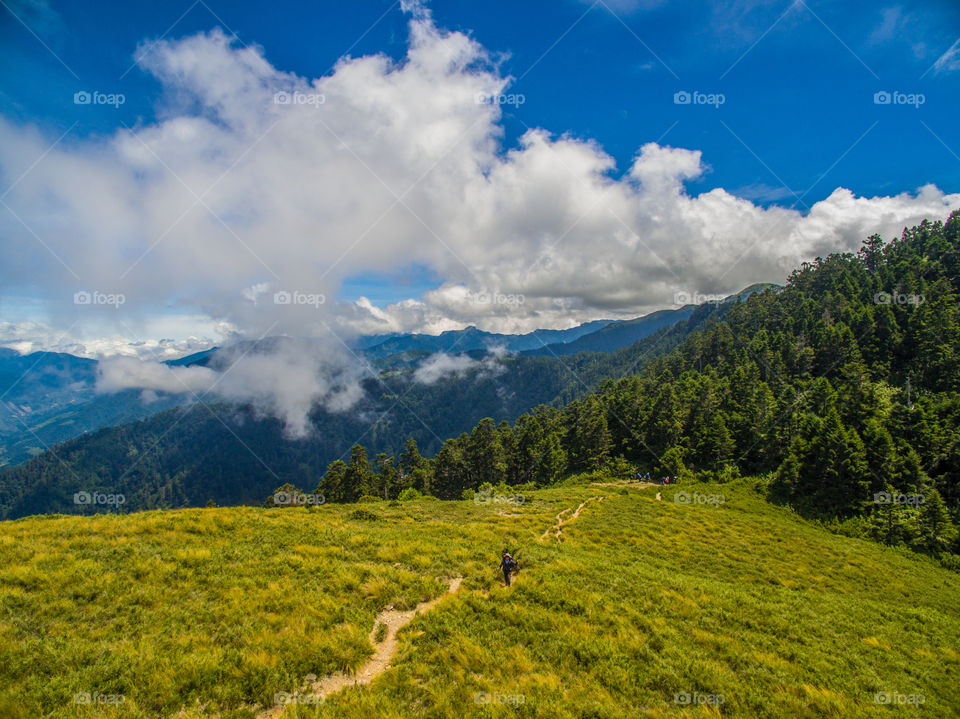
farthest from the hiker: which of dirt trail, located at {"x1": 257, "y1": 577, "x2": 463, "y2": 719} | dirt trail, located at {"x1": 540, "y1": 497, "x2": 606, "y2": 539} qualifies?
dirt trail, located at {"x1": 540, "y1": 497, "x2": 606, "y2": 539}

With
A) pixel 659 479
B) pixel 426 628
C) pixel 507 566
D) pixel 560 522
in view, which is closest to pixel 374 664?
pixel 426 628

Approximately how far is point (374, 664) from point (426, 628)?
2.02 metres

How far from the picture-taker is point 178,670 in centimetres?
940

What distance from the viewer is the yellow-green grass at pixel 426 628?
9297mm

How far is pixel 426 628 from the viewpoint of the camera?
12406mm

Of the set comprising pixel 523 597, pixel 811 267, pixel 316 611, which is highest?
pixel 811 267

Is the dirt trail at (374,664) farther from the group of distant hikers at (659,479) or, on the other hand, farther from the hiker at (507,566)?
the group of distant hikers at (659,479)

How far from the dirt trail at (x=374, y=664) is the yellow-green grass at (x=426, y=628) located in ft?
0.86

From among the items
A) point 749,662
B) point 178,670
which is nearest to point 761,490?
point 749,662

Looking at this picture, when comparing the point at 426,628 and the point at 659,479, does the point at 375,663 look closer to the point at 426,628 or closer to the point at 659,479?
the point at 426,628

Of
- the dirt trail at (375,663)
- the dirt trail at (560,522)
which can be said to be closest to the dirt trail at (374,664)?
the dirt trail at (375,663)

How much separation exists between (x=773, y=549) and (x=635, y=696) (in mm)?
26049

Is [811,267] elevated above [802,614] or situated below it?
above

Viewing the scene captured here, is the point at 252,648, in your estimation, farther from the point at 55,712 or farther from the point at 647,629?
the point at 647,629
